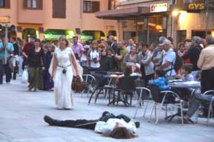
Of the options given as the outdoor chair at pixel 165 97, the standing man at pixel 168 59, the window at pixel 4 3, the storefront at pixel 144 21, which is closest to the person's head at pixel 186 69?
the standing man at pixel 168 59

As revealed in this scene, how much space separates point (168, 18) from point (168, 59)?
1545 cm

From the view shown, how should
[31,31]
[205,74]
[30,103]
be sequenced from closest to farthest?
[205,74]
[30,103]
[31,31]

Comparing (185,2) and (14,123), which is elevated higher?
(185,2)

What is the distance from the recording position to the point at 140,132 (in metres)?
11.4

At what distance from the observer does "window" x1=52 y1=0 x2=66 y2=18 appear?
2185 inches

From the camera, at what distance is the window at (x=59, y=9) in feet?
182

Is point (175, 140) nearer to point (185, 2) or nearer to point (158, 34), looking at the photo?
point (185, 2)

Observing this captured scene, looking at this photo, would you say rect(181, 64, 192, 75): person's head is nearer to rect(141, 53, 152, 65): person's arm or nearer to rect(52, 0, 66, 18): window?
rect(141, 53, 152, 65): person's arm

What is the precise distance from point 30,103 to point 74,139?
6.15 metres

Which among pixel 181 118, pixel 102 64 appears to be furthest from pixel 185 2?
pixel 181 118

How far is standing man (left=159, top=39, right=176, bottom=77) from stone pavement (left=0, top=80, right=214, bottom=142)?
1.41 meters

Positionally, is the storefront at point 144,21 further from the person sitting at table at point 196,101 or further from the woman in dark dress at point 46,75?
the person sitting at table at point 196,101

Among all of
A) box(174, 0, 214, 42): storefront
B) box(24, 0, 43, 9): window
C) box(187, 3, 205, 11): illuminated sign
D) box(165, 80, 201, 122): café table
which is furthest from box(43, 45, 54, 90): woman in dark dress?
box(24, 0, 43, 9): window

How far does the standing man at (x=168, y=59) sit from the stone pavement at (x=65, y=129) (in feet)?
4.62
